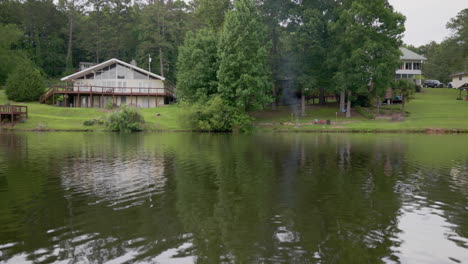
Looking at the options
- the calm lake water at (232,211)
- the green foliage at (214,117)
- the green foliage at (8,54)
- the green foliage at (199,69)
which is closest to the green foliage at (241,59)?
the green foliage at (214,117)

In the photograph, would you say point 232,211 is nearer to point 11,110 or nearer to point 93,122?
point 93,122

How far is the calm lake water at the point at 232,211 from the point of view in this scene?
9.72 metres

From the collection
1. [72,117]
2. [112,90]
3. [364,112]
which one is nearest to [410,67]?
[364,112]

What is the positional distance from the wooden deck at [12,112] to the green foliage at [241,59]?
28749 millimetres

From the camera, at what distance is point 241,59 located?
54406mm

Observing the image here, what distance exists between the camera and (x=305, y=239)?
10594 millimetres

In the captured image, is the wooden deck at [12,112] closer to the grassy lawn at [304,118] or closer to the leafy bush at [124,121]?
the grassy lawn at [304,118]

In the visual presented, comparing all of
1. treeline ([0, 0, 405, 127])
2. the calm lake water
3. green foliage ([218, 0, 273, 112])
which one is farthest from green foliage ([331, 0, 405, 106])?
the calm lake water

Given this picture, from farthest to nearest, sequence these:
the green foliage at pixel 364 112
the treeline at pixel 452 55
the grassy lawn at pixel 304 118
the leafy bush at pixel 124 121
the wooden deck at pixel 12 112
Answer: the treeline at pixel 452 55 < the green foliage at pixel 364 112 < the wooden deck at pixel 12 112 < the grassy lawn at pixel 304 118 < the leafy bush at pixel 124 121

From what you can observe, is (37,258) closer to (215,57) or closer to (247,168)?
(247,168)

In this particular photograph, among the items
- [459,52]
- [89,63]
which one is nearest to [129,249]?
[89,63]

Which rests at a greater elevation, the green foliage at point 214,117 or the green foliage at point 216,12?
the green foliage at point 216,12

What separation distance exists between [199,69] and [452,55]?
7863 centimetres

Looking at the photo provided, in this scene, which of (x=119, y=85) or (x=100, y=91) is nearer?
(x=100, y=91)
